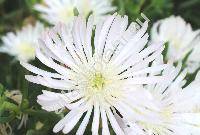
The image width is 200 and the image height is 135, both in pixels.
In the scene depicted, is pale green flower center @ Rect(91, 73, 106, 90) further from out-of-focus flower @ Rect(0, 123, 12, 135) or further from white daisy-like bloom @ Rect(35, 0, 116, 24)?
white daisy-like bloom @ Rect(35, 0, 116, 24)

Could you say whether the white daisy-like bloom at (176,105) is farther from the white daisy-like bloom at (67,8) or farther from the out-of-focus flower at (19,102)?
the white daisy-like bloom at (67,8)

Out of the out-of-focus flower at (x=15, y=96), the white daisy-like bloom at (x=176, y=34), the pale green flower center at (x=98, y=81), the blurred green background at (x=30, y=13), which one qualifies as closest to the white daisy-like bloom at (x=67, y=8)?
the blurred green background at (x=30, y=13)

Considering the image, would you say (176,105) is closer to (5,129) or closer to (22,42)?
(5,129)

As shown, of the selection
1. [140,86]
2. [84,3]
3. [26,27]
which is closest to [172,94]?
[140,86]

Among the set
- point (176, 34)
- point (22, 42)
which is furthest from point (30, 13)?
point (176, 34)

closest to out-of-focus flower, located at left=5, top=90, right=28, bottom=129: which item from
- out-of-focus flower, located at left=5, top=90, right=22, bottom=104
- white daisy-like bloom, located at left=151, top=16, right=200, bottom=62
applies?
out-of-focus flower, located at left=5, top=90, right=22, bottom=104

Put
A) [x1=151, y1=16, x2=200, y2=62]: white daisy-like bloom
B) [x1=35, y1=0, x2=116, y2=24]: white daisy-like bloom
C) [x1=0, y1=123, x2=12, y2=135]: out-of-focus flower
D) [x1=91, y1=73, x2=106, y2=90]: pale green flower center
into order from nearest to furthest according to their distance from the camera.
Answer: [x1=91, y1=73, x2=106, y2=90]: pale green flower center, [x1=0, y1=123, x2=12, y2=135]: out-of-focus flower, [x1=151, y1=16, x2=200, y2=62]: white daisy-like bloom, [x1=35, y1=0, x2=116, y2=24]: white daisy-like bloom
